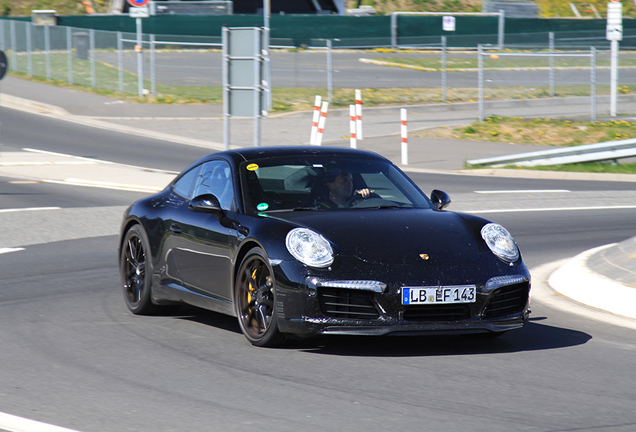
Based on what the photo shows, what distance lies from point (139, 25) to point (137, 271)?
2645 cm

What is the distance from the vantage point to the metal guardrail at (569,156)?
21.0 m

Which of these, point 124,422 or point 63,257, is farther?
point 63,257

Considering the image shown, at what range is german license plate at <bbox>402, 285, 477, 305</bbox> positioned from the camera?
6.07 meters

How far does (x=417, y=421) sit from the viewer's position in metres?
4.77

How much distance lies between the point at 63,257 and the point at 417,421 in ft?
22.7

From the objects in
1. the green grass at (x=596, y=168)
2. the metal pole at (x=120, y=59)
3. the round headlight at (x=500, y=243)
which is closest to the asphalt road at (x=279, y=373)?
the round headlight at (x=500, y=243)

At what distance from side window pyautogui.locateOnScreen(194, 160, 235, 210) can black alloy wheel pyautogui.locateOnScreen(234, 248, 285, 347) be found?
64cm

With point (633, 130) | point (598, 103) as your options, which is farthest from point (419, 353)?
point (598, 103)

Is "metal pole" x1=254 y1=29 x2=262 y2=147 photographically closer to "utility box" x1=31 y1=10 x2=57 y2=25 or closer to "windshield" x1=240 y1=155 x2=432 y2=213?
"windshield" x1=240 y1=155 x2=432 y2=213

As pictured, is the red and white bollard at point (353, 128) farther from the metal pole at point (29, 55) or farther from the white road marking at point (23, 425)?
the metal pole at point (29, 55)

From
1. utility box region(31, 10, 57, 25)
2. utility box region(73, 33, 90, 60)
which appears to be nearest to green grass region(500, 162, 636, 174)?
utility box region(73, 33, 90, 60)

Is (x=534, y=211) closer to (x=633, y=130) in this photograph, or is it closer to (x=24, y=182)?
(x=24, y=182)

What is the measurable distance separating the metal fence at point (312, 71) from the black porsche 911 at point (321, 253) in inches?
919

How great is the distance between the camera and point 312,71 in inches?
1549
